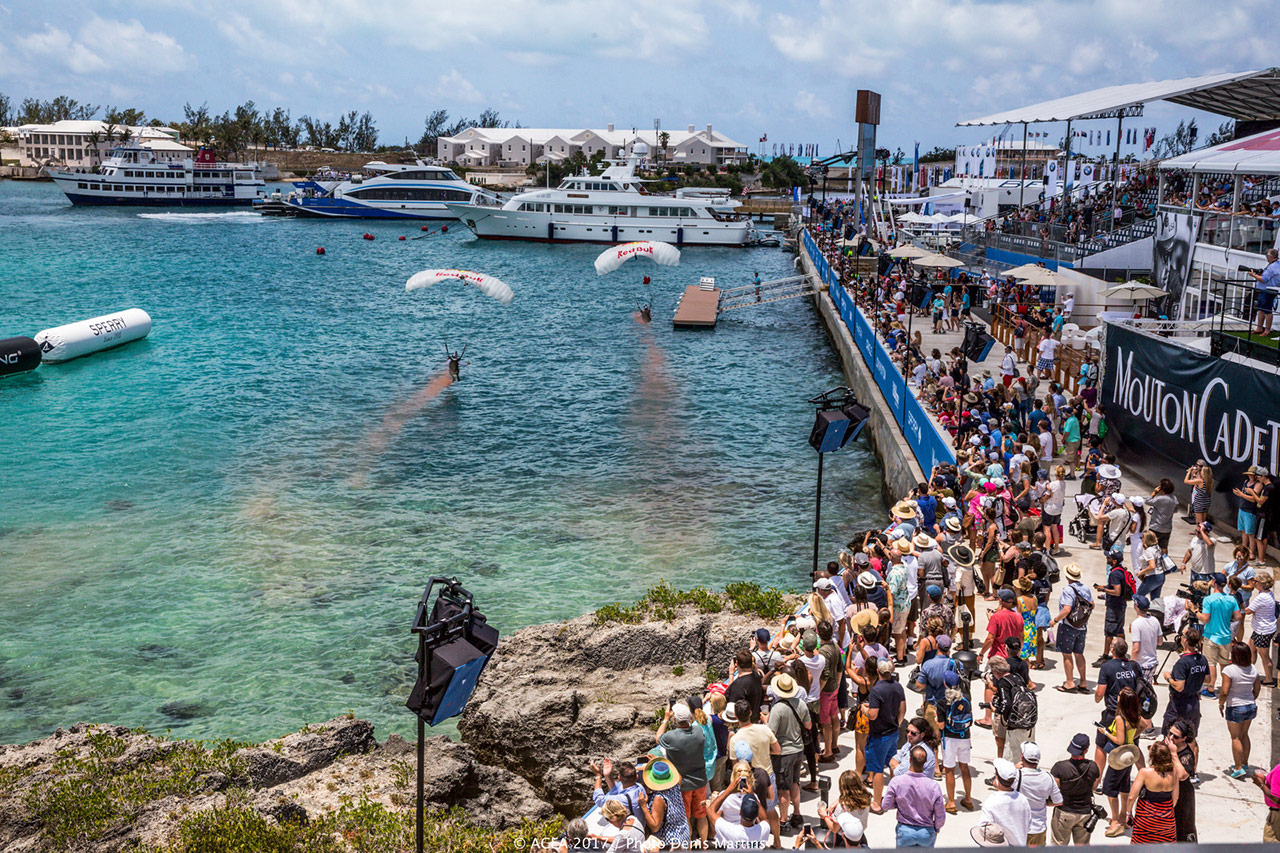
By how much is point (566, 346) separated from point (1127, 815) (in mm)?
37886

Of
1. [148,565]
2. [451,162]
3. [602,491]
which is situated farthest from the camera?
[451,162]

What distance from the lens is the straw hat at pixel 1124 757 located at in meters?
8.04

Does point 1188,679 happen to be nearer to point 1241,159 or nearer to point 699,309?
point 1241,159

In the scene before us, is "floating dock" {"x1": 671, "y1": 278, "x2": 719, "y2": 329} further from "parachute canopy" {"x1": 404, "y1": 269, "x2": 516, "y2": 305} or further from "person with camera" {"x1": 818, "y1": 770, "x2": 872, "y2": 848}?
"person with camera" {"x1": 818, "y1": 770, "x2": 872, "y2": 848}

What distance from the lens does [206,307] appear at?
55062mm

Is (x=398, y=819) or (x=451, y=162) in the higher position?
(x=451, y=162)

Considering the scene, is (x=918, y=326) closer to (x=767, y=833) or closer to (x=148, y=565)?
(x=148, y=565)

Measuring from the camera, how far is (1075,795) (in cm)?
766

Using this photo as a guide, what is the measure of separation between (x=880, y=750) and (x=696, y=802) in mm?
1828

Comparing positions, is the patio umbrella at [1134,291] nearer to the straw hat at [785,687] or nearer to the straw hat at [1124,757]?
the straw hat at [1124,757]

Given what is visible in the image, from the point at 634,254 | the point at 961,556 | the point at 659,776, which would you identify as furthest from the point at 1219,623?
the point at 634,254

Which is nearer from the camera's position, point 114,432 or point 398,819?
point 398,819

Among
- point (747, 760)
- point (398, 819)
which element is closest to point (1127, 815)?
point (747, 760)

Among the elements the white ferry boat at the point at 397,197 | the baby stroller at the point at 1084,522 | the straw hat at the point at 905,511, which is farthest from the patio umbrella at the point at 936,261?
the white ferry boat at the point at 397,197
